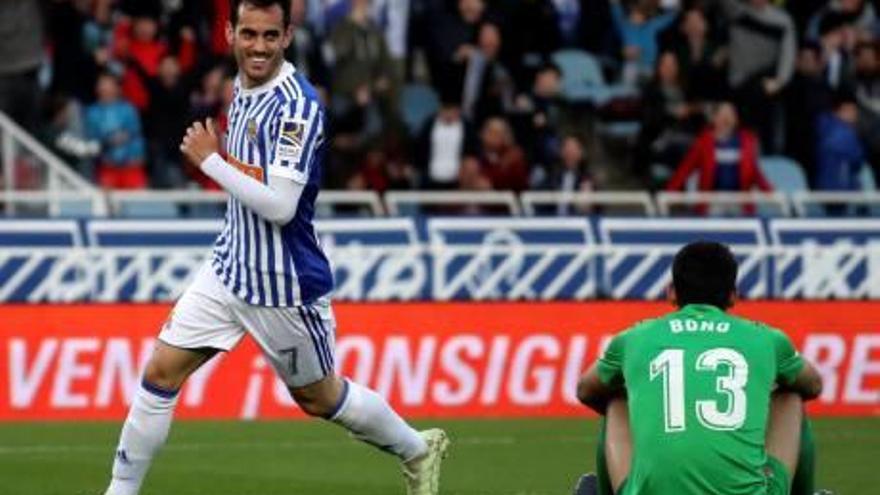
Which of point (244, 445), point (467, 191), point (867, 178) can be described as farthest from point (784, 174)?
point (244, 445)

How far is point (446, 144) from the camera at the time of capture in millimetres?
25484

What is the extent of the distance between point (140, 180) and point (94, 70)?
1.10 m

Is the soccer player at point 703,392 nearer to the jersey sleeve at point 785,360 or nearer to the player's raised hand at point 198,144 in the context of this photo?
the jersey sleeve at point 785,360

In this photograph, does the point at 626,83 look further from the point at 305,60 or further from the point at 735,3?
the point at 305,60

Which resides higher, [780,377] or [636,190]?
[780,377]

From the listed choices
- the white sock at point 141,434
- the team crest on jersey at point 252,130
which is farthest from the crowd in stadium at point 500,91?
the white sock at point 141,434

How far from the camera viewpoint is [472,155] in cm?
2550

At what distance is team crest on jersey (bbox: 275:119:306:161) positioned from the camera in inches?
463

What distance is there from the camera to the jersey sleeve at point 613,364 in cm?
981

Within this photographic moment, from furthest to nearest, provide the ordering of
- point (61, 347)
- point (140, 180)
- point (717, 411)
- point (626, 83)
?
1. point (626, 83)
2. point (140, 180)
3. point (61, 347)
4. point (717, 411)

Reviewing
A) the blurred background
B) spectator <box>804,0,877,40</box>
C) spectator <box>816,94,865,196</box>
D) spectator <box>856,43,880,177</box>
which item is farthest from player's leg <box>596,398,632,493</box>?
spectator <box>804,0,877,40</box>

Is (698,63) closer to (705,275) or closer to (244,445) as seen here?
(244,445)

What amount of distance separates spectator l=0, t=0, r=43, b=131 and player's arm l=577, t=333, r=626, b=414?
14.2 m

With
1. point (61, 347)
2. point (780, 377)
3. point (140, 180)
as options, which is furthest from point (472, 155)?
Result: point (780, 377)
